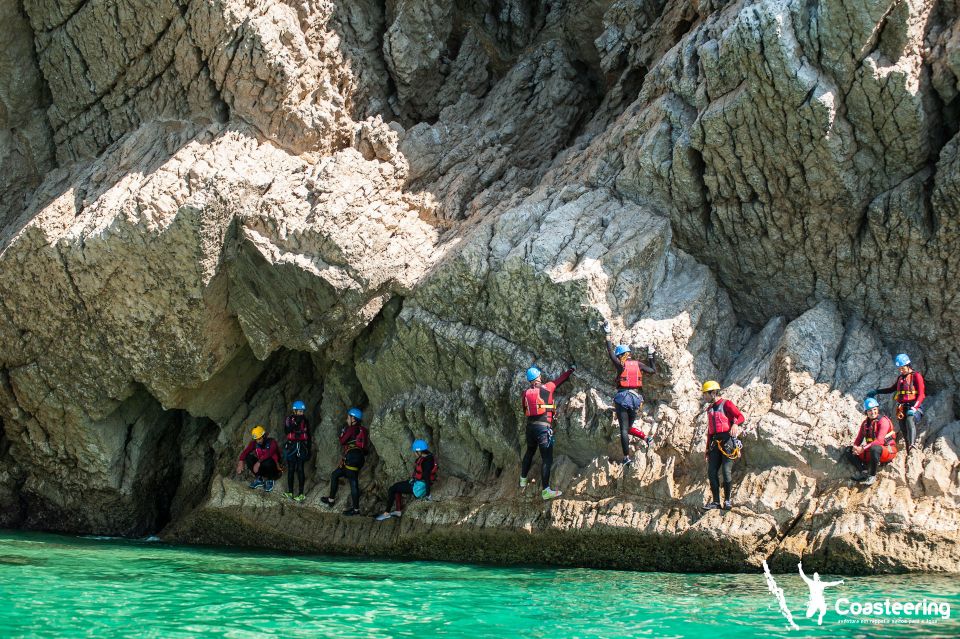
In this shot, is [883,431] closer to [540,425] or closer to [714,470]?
[714,470]

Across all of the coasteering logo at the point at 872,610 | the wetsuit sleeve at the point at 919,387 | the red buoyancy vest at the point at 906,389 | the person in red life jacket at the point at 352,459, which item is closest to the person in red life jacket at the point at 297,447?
the person in red life jacket at the point at 352,459

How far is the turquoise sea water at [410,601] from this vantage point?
873 centimetres

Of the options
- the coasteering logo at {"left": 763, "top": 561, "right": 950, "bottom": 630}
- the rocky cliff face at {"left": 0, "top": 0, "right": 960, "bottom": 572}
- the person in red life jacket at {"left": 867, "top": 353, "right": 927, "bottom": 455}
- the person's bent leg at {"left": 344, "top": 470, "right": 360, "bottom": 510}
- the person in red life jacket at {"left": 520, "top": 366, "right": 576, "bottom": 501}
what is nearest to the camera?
the coasteering logo at {"left": 763, "top": 561, "right": 950, "bottom": 630}

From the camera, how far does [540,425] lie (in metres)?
13.0

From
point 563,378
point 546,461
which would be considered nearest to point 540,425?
point 546,461

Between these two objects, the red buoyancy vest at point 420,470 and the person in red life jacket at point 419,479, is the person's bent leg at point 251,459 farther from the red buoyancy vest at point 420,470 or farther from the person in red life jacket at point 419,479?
the red buoyancy vest at point 420,470

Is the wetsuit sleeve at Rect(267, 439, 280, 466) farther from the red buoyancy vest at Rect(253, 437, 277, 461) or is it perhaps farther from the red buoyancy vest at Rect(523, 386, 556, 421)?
the red buoyancy vest at Rect(523, 386, 556, 421)

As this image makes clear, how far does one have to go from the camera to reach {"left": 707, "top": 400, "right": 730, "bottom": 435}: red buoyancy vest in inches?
464

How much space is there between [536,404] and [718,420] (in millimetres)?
2551

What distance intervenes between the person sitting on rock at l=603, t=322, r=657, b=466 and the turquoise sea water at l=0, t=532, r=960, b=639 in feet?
6.08

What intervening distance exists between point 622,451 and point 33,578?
7.74 metres

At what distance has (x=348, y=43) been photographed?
16.9 m

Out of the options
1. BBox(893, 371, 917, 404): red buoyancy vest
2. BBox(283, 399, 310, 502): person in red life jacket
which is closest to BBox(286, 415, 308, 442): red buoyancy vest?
BBox(283, 399, 310, 502): person in red life jacket

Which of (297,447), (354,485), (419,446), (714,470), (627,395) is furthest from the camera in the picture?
(297,447)
